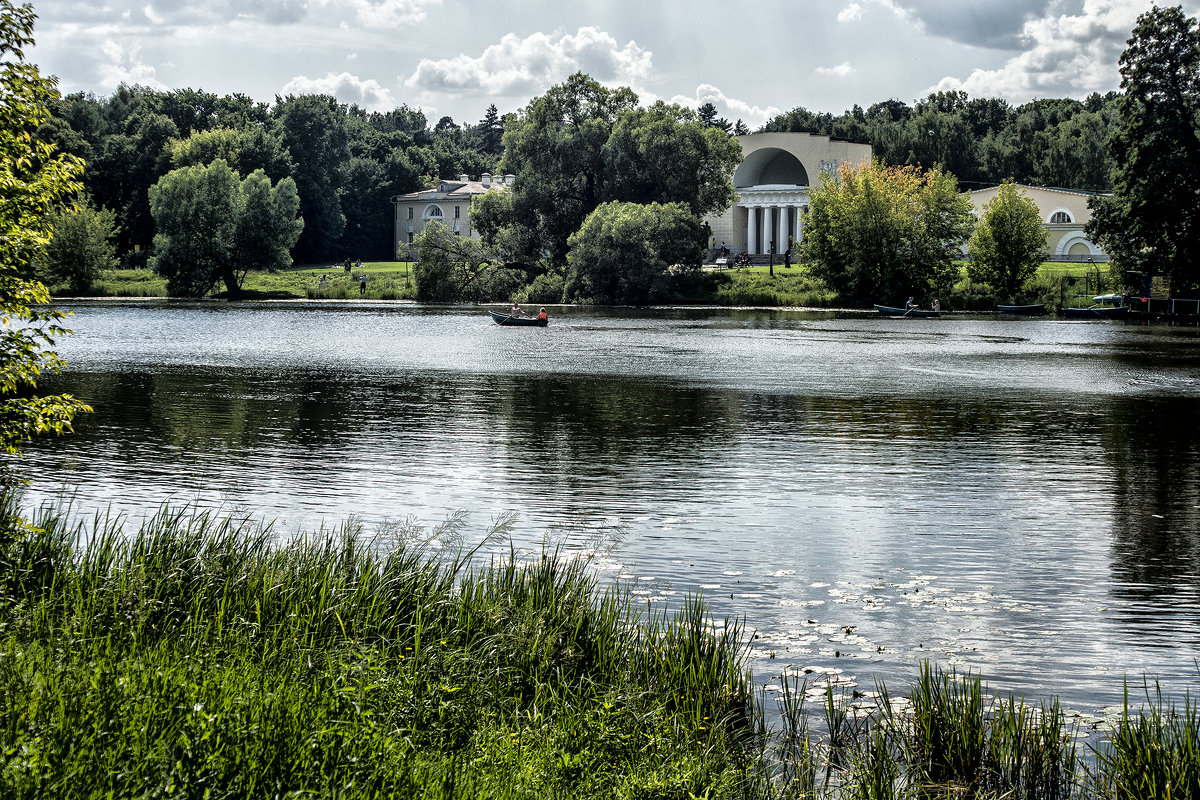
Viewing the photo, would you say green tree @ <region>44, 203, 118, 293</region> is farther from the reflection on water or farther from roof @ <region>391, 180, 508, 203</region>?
the reflection on water

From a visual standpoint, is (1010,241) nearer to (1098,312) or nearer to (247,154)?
(1098,312)

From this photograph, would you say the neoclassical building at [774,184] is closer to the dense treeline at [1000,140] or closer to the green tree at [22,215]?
the dense treeline at [1000,140]

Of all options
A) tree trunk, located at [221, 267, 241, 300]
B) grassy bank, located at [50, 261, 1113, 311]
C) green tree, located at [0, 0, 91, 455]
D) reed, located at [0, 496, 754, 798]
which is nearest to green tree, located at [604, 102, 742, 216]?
grassy bank, located at [50, 261, 1113, 311]

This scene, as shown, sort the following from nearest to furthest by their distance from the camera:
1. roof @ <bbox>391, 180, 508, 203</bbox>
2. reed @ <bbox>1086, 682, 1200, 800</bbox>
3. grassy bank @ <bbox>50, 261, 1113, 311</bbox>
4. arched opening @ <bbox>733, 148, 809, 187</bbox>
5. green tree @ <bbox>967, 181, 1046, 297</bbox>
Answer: reed @ <bbox>1086, 682, 1200, 800</bbox>, green tree @ <bbox>967, 181, 1046, 297</bbox>, grassy bank @ <bbox>50, 261, 1113, 311</bbox>, arched opening @ <bbox>733, 148, 809, 187</bbox>, roof @ <bbox>391, 180, 508, 203</bbox>

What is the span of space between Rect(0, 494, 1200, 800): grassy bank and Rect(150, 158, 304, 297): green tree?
88428mm

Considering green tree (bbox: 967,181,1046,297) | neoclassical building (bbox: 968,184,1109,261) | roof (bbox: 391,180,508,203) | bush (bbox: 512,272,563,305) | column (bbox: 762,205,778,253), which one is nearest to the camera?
green tree (bbox: 967,181,1046,297)

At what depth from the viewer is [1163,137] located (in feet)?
231

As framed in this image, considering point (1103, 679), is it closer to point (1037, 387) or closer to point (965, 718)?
point (965, 718)

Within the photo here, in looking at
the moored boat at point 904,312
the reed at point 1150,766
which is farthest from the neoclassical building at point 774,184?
the reed at point 1150,766

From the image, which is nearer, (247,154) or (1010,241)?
(1010,241)

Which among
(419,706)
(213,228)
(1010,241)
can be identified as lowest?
(419,706)

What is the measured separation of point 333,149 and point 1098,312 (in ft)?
280

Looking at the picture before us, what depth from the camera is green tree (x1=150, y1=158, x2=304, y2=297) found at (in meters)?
93.7

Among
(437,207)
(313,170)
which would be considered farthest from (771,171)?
(313,170)
